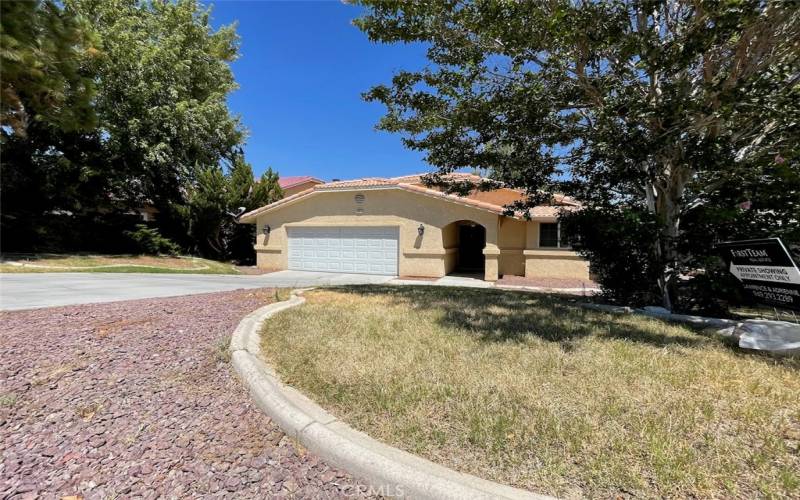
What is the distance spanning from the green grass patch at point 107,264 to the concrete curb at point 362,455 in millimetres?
14155

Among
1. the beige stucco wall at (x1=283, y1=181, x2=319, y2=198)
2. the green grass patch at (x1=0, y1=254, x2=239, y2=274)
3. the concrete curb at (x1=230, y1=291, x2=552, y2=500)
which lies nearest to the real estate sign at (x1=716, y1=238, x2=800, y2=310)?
the concrete curb at (x1=230, y1=291, x2=552, y2=500)

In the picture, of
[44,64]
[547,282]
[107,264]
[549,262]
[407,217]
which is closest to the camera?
[44,64]

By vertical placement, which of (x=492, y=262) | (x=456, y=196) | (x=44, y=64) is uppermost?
(x=44, y=64)

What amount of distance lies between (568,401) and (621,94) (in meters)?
5.07

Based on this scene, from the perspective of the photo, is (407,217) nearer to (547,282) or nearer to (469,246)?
(469,246)

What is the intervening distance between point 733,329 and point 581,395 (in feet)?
10.8

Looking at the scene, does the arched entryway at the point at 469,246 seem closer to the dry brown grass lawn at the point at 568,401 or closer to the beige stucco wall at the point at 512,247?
the beige stucco wall at the point at 512,247

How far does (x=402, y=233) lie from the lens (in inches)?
625

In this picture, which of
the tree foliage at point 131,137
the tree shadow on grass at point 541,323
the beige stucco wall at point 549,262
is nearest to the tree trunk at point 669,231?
the tree shadow on grass at point 541,323

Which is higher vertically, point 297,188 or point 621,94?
point 297,188

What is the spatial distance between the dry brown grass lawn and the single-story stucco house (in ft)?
32.4

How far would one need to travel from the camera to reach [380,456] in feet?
7.41

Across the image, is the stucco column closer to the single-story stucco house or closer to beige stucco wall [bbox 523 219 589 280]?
the single-story stucco house

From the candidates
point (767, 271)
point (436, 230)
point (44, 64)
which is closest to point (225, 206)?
point (44, 64)
